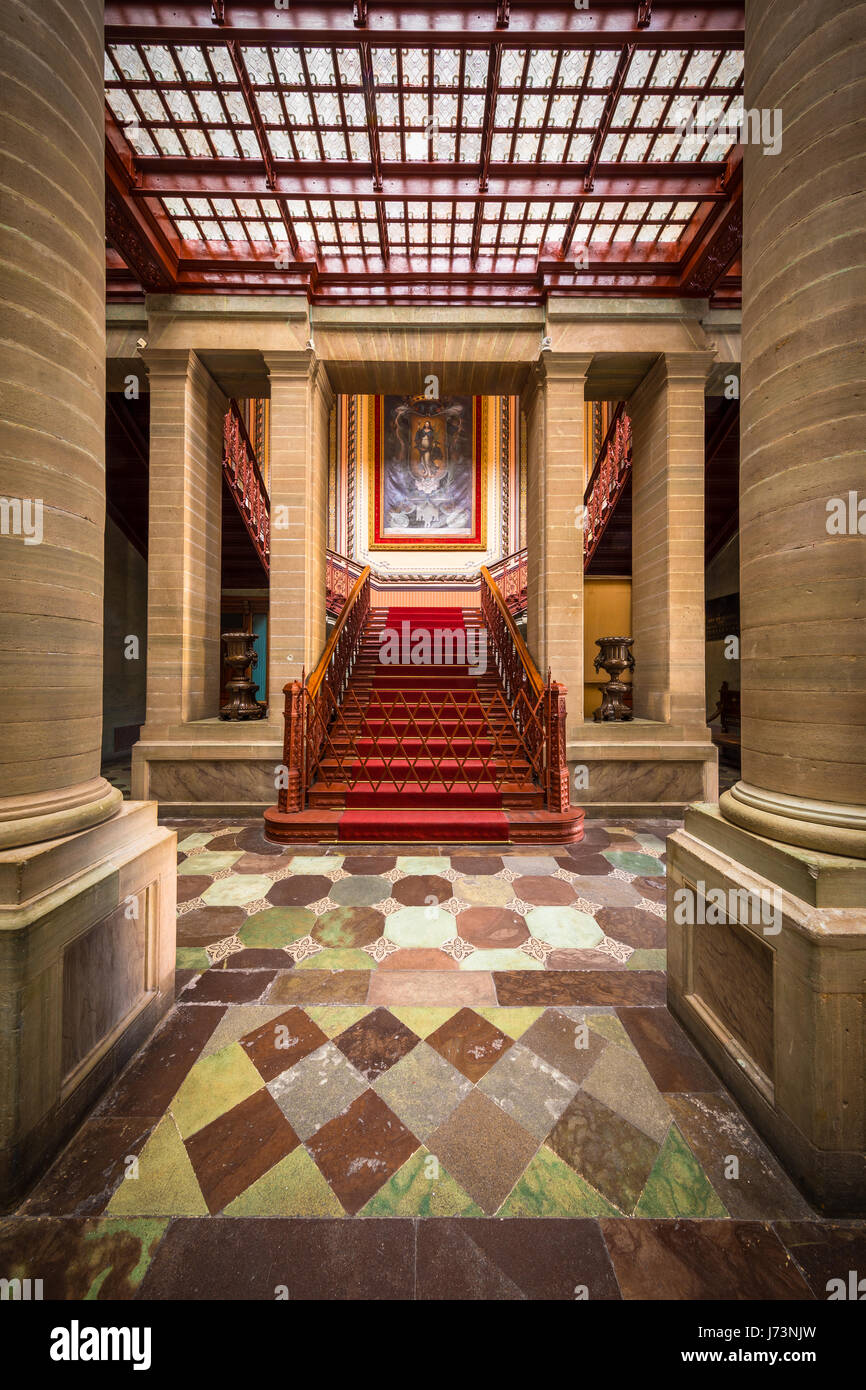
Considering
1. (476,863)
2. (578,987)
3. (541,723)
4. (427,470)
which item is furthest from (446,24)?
(427,470)

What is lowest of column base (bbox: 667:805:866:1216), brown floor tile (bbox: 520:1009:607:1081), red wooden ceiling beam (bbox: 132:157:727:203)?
brown floor tile (bbox: 520:1009:607:1081)

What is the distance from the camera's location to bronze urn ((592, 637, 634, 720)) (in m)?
6.49

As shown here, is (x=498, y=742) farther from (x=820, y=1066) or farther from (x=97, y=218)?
(x=97, y=218)

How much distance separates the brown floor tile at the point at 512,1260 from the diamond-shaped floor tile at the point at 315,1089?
520 millimetres

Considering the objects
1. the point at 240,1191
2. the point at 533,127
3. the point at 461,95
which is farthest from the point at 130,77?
the point at 240,1191

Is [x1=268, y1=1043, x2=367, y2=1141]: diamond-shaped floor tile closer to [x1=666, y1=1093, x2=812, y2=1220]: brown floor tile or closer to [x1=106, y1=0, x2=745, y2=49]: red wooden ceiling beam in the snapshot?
[x1=666, y1=1093, x2=812, y2=1220]: brown floor tile

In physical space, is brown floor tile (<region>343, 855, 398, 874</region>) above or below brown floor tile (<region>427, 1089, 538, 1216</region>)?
above

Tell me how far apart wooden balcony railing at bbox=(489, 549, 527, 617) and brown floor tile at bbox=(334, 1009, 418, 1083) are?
856cm

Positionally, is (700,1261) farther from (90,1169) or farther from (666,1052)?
(90,1169)

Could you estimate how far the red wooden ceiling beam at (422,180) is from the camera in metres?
4.86

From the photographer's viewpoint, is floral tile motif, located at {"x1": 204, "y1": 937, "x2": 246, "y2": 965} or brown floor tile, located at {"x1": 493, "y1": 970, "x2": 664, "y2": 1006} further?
floral tile motif, located at {"x1": 204, "y1": 937, "x2": 246, "y2": 965}

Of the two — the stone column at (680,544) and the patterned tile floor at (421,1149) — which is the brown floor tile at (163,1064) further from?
the stone column at (680,544)

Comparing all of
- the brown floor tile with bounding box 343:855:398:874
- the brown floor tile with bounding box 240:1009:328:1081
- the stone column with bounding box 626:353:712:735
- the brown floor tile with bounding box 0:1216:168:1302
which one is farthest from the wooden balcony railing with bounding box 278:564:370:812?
the stone column with bounding box 626:353:712:735

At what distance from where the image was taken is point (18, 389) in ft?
5.80
